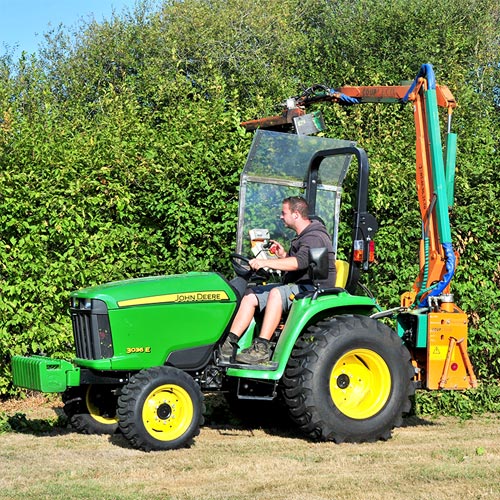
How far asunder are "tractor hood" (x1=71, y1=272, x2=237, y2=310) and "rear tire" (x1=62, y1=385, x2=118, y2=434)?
29.7 inches

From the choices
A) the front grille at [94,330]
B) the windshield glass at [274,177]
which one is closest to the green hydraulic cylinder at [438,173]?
the windshield glass at [274,177]

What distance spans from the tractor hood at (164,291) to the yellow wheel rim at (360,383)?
1.00 m

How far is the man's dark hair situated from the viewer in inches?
295

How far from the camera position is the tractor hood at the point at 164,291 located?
695 centimetres

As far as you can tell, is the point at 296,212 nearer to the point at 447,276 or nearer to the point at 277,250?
the point at 277,250

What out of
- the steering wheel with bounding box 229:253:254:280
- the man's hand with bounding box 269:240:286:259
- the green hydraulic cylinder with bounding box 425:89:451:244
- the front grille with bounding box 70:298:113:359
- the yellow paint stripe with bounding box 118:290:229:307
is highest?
the green hydraulic cylinder with bounding box 425:89:451:244

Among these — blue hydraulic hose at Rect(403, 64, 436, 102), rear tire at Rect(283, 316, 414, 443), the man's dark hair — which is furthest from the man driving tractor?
blue hydraulic hose at Rect(403, 64, 436, 102)

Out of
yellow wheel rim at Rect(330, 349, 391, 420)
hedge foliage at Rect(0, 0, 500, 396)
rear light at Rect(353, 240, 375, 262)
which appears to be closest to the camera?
yellow wheel rim at Rect(330, 349, 391, 420)

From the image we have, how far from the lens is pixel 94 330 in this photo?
273 inches

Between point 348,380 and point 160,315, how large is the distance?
5.04 ft

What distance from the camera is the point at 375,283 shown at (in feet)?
30.0

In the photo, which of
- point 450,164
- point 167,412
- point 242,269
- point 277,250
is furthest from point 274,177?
point 167,412

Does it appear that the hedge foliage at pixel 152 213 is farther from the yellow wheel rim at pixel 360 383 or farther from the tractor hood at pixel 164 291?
the yellow wheel rim at pixel 360 383

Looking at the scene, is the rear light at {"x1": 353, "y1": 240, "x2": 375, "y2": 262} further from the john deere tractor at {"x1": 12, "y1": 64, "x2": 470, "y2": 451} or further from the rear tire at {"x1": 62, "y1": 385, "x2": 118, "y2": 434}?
the rear tire at {"x1": 62, "y1": 385, "x2": 118, "y2": 434}
